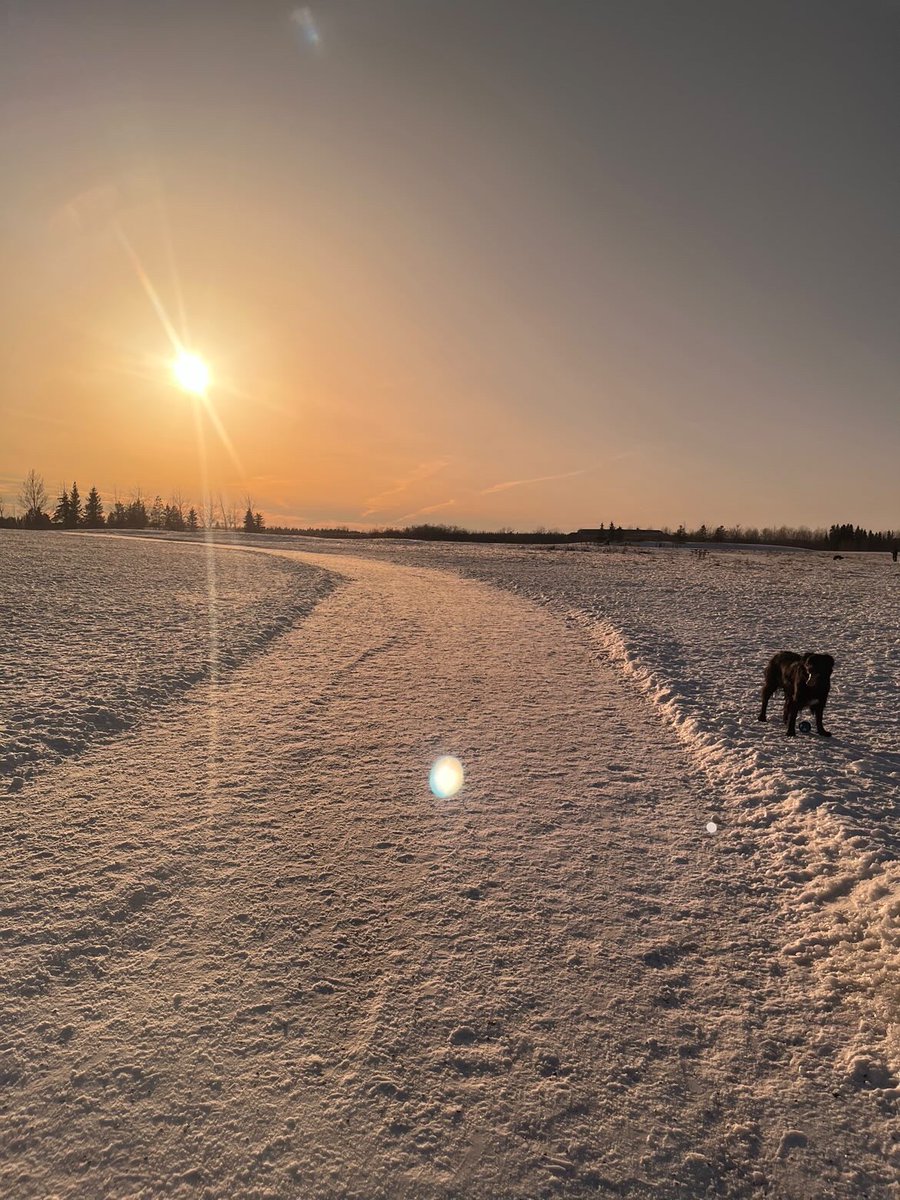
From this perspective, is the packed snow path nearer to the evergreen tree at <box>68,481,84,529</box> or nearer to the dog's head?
the dog's head

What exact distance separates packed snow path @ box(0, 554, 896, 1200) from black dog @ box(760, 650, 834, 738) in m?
2.41

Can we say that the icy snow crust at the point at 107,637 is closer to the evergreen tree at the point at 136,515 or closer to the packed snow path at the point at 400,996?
the packed snow path at the point at 400,996

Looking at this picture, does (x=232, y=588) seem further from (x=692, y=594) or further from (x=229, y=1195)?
(x=229, y=1195)

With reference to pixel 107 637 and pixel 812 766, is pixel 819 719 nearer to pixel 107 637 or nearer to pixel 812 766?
pixel 812 766

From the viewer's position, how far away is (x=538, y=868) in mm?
4367

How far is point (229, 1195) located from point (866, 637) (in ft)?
53.8

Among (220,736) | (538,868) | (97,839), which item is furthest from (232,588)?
(538,868)

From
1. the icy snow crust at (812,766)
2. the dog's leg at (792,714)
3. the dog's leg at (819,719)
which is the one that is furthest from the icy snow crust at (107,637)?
the dog's leg at (819,719)

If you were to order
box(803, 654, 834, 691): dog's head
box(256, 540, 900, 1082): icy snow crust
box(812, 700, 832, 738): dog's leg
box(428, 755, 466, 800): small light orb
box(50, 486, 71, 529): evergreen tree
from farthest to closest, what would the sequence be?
box(50, 486, 71, 529): evergreen tree → box(812, 700, 832, 738): dog's leg → box(803, 654, 834, 691): dog's head → box(428, 755, 466, 800): small light orb → box(256, 540, 900, 1082): icy snow crust

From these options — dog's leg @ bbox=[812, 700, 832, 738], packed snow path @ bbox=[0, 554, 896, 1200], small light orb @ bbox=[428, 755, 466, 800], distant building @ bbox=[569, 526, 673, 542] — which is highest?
distant building @ bbox=[569, 526, 673, 542]

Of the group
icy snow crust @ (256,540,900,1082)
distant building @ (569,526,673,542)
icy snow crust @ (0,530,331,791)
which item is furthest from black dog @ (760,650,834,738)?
distant building @ (569,526,673,542)

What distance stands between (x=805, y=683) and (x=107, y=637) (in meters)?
12.2

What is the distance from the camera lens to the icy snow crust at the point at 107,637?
7.22 m

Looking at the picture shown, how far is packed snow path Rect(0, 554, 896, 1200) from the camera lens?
2318 millimetres
